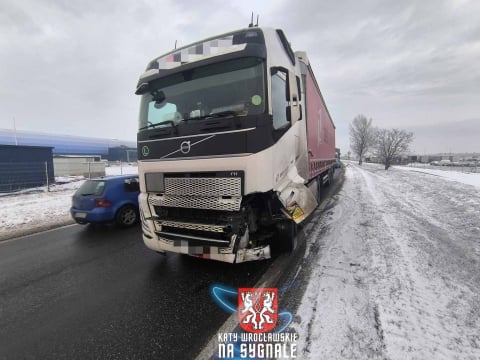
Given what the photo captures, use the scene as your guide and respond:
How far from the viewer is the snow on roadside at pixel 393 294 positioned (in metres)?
2.26

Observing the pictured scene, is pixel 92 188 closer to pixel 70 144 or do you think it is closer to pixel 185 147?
pixel 185 147

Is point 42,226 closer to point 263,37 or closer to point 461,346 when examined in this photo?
point 263,37

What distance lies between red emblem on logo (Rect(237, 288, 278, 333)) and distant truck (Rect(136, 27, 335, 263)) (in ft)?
1.52

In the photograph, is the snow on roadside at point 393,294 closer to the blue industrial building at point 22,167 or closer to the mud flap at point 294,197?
the mud flap at point 294,197

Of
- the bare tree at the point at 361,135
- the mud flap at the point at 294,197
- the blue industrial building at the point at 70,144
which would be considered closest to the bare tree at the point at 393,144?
the bare tree at the point at 361,135

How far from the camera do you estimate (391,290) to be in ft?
10.3

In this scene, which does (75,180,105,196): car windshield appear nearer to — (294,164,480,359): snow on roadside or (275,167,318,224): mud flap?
(275,167,318,224): mud flap

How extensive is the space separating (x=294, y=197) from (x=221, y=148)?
1.46 m

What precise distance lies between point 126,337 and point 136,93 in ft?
11.7

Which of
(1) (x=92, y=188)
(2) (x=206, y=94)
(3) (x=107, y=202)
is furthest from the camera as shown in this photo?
(1) (x=92, y=188)

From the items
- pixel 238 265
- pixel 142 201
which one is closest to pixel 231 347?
pixel 238 265

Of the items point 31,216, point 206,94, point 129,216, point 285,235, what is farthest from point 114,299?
point 31,216

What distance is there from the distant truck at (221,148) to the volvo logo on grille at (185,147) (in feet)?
0.05

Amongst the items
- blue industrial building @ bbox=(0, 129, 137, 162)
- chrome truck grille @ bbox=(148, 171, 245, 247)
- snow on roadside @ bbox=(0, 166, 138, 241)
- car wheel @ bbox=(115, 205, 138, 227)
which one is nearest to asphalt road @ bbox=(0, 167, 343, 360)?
chrome truck grille @ bbox=(148, 171, 245, 247)
